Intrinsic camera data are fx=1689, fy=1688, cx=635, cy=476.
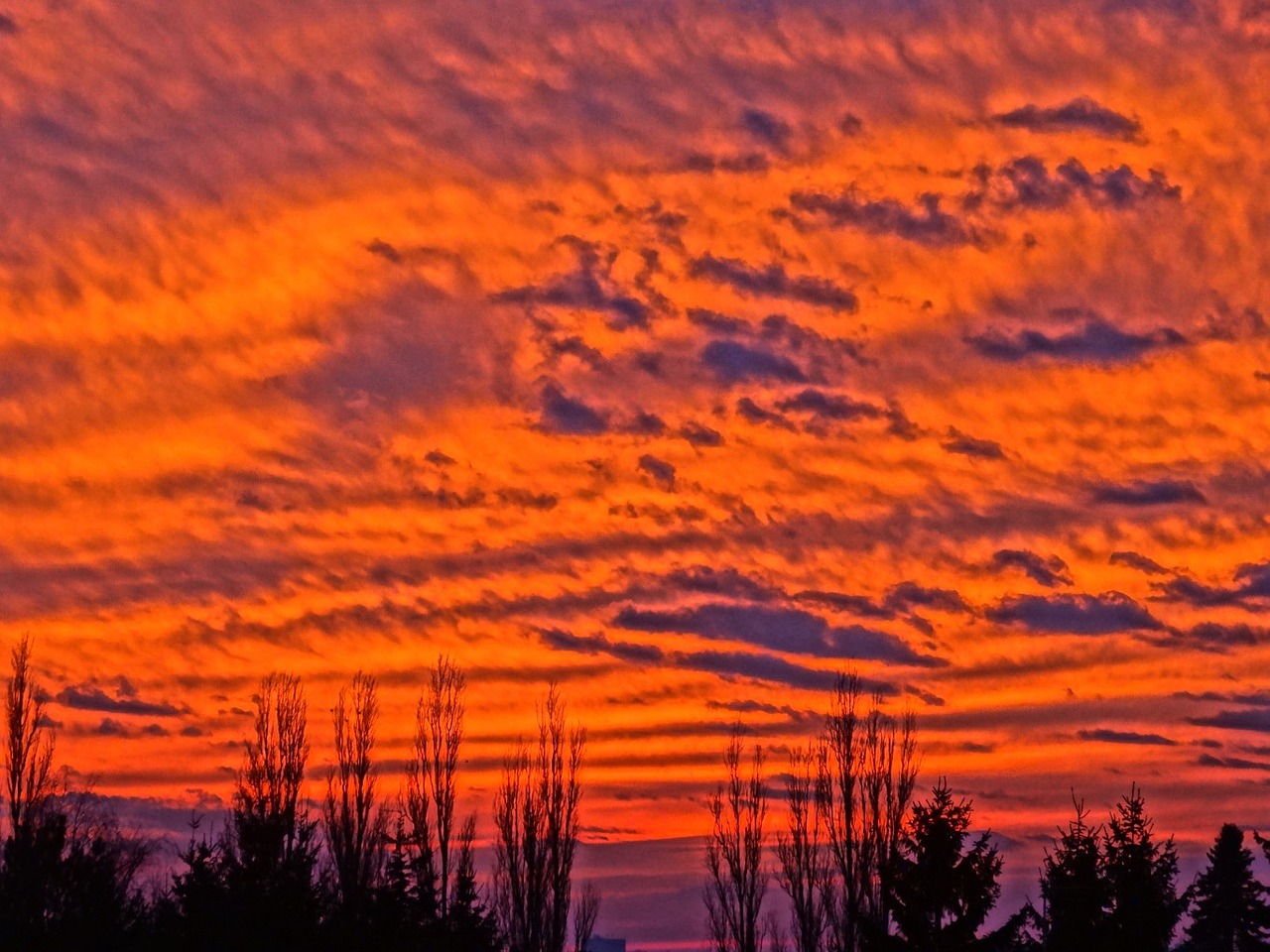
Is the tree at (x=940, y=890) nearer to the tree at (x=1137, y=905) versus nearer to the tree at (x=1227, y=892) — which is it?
the tree at (x=1137, y=905)

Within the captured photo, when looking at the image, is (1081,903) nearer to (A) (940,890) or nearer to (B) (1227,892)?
(A) (940,890)

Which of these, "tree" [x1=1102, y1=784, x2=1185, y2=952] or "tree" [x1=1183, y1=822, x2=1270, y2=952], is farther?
"tree" [x1=1183, y1=822, x2=1270, y2=952]

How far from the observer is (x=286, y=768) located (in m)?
72.1

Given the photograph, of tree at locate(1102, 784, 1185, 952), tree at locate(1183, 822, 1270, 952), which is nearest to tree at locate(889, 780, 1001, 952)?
tree at locate(1102, 784, 1185, 952)

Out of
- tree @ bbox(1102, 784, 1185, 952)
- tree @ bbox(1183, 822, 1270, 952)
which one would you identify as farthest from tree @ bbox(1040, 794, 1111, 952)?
tree @ bbox(1183, 822, 1270, 952)

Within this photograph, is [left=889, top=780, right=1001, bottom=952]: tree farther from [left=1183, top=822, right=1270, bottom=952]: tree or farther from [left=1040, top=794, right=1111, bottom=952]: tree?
[left=1183, top=822, right=1270, bottom=952]: tree

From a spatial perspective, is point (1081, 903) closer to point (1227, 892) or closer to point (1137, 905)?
point (1137, 905)

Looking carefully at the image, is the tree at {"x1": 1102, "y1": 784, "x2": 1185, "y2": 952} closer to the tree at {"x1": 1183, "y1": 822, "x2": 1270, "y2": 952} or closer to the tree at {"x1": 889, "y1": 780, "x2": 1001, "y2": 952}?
the tree at {"x1": 889, "y1": 780, "x2": 1001, "y2": 952}

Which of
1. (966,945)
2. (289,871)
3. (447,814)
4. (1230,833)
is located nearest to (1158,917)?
(966,945)

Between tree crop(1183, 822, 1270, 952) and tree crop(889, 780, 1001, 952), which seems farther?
tree crop(1183, 822, 1270, 952)

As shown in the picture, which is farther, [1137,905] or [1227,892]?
[1227,892]

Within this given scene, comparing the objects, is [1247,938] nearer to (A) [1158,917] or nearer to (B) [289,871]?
(A) [1158,917]

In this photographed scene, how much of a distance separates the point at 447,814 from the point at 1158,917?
1324 inches

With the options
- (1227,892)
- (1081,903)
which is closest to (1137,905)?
(1081,903)
